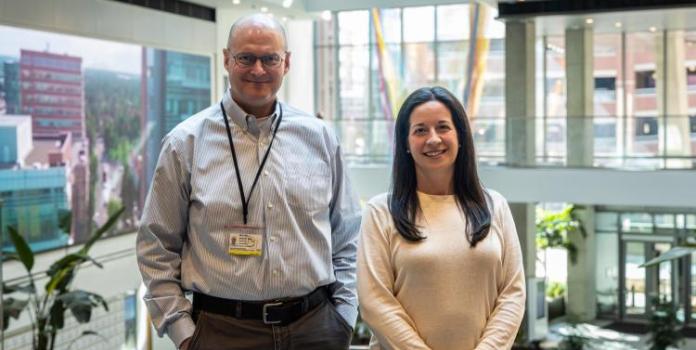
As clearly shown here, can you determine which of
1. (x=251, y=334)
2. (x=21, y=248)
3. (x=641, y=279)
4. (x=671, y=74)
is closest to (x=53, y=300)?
(x=21, y=248)

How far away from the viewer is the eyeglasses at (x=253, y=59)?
2553mm

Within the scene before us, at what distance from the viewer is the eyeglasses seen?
8.38 ft

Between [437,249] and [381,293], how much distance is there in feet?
0.68

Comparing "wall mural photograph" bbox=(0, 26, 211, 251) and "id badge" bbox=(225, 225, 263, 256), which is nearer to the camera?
"id badge" bbox=(225, 225, 263, 256)

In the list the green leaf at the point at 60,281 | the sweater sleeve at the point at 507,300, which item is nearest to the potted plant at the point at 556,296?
the green leaf at the point at 60,281

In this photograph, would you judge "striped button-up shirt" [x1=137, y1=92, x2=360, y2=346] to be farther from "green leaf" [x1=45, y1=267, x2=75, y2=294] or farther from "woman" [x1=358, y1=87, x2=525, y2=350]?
"green leaf" [x1=45, y1=267, x2=75, y2=294]

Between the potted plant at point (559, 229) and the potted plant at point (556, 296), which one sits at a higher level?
the potted plant at point (559, 229)

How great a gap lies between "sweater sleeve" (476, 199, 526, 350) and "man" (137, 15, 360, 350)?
0.46 metres

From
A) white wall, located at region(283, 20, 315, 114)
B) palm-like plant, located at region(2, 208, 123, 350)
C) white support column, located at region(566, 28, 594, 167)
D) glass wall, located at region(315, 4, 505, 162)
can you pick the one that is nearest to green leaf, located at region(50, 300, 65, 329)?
palm-like plant, located at region(2, 208, 123, 350)

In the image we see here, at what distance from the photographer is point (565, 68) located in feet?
61.7

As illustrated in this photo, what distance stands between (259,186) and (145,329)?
5.28ft

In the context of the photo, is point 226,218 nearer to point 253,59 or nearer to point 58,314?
point 253,59

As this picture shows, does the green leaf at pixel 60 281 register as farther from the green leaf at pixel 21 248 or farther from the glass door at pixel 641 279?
the glass door at pixel 641 279

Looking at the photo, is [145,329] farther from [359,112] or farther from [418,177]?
[359,112]
